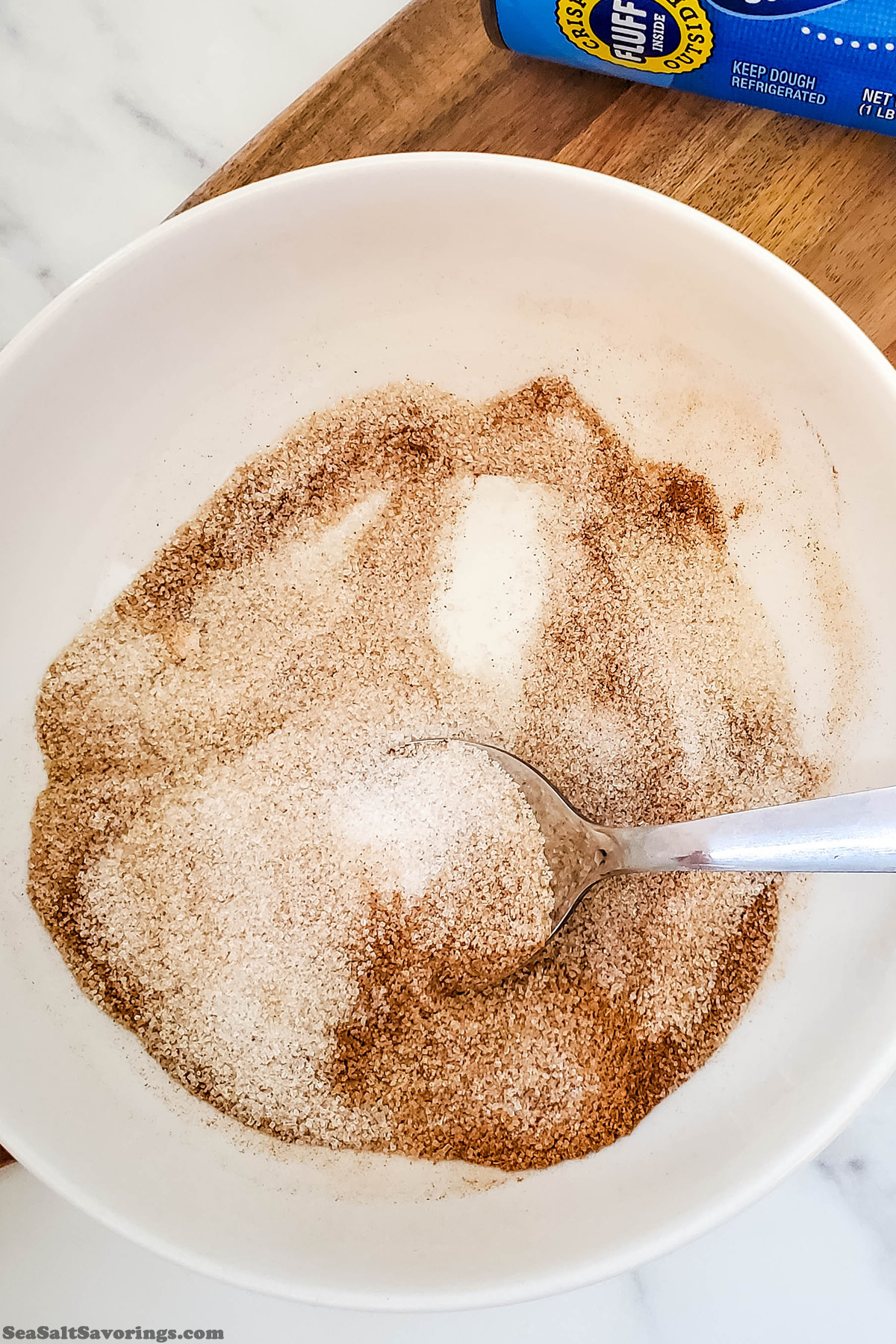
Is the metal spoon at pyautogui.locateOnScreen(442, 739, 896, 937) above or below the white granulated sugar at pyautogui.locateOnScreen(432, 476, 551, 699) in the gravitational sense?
below

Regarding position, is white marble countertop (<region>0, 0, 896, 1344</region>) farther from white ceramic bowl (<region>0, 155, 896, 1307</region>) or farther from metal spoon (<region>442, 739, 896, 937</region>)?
metal spoon (<region>442, 739, 896, 937</region>)

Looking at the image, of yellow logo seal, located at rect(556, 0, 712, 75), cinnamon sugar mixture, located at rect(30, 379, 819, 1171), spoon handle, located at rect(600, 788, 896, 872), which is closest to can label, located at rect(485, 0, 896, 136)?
yellow logo seal, located at rect(556, 0, 712, 75)

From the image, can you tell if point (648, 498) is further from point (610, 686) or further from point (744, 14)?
point (744, 14)

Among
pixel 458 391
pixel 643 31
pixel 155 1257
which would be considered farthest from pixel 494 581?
pixel 155 1257

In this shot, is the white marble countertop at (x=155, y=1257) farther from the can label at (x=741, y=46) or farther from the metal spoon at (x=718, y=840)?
the metal spoon at (x=718, y=840)

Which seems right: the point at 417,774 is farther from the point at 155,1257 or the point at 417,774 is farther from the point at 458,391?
the point at 155,1257

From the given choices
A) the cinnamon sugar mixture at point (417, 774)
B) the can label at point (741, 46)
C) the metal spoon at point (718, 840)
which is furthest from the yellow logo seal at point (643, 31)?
the metal spoon at point (718, 840)
